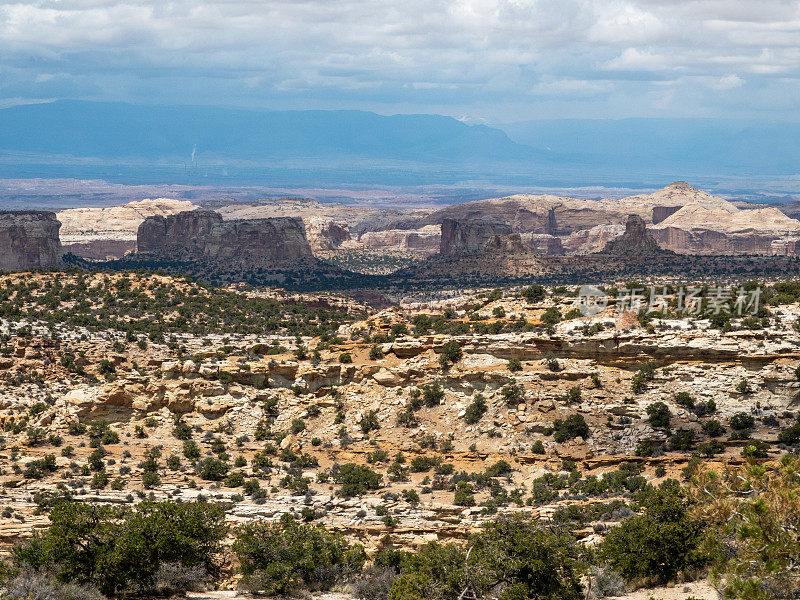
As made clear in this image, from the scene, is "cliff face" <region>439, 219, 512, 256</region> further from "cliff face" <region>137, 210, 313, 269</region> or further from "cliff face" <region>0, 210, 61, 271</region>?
"cliff face" <region>0, 210, 61, 271</region>

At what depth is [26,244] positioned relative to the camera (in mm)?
139250

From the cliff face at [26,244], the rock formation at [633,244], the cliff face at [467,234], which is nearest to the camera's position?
the cliff face at [26,244]

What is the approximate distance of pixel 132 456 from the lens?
127 feet

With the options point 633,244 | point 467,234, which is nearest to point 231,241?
point 467,234

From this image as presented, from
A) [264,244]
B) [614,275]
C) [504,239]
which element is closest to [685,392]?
[614,275]

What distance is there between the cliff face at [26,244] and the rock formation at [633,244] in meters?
83.1

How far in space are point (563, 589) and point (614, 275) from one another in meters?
103

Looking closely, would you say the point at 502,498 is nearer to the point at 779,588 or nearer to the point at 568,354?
the point at 568,354

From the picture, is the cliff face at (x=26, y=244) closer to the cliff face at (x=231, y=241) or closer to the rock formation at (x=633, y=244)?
the cliff face at (x=231, y=241)

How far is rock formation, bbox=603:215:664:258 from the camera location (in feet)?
465

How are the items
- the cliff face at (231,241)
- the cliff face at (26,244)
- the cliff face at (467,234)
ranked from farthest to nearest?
the cliff face at (467,234), the cliff face at (231,241), the cliff face at (26,244)

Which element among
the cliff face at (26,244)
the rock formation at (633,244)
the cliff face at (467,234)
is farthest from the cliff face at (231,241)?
the rock formation at (633,244)

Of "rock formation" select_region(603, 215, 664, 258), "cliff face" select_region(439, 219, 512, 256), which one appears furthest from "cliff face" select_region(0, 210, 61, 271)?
"rock formation" select_region(603, 215, 664, 258)

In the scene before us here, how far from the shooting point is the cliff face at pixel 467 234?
16750 centimetres
